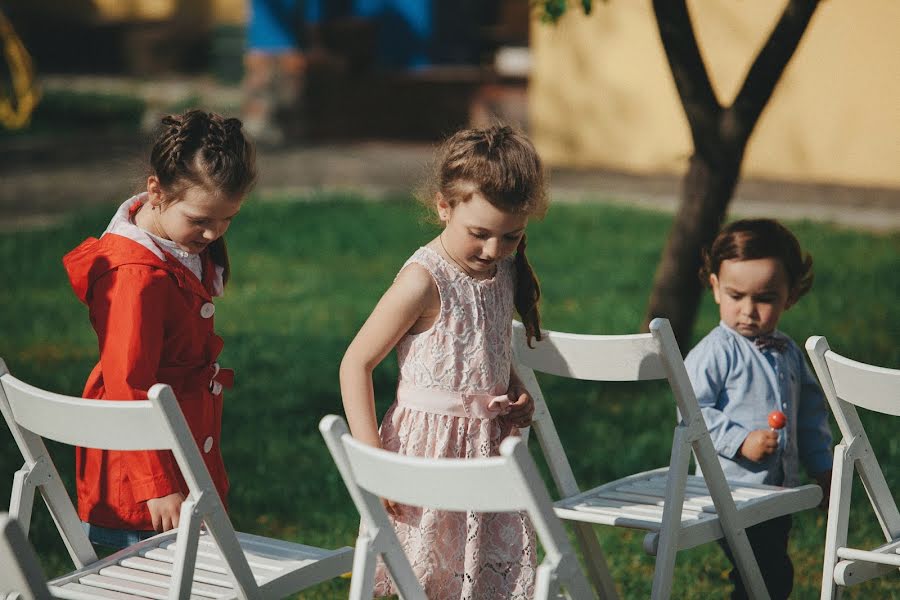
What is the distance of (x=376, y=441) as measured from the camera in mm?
3260

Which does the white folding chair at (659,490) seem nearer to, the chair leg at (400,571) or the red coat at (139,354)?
the chair leg at (400,571)

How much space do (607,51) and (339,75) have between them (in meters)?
3.39

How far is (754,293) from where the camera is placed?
383 cm

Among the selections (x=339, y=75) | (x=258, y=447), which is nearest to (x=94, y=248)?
(x=258, y=447)

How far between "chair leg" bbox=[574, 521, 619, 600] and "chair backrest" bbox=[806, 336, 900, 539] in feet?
2.45

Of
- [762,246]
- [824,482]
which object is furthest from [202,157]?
[824,482]

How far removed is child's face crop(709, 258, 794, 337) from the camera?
12.5ft

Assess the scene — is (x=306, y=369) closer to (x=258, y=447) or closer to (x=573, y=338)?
(x=258, y=447)

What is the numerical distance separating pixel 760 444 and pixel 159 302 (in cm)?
171

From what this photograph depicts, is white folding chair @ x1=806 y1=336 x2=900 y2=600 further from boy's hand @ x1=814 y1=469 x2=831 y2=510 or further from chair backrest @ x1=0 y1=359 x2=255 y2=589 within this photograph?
chair backrest @ x1=0 y1=359 x2=255 y2=589

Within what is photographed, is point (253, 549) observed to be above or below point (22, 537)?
below

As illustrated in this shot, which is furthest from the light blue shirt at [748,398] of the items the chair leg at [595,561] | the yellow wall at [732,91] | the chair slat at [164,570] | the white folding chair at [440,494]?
the yellow wall at [732,91]

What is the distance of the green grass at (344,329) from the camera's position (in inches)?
193

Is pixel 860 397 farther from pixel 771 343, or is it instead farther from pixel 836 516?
pixel 771 343
